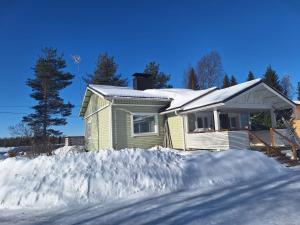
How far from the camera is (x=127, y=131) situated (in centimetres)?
1691

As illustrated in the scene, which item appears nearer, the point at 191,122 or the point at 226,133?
the point at 226,133

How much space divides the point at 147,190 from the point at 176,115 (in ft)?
30.8

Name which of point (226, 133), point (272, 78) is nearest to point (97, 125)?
point (226, 133)

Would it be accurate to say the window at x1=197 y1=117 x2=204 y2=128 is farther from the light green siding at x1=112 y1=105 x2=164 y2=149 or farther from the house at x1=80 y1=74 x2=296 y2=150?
the light green siding at x1=112 y1=105 x2=164 y2=149

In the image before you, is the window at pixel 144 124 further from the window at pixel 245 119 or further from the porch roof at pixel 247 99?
the window at pixel 245 119

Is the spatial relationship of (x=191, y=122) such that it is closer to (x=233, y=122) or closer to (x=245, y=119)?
(x=233, y=122)

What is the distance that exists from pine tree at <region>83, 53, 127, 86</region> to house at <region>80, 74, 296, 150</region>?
21353mm

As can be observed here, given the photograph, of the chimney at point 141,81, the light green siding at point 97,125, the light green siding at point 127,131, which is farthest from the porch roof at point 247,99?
the chimney at point 141,81

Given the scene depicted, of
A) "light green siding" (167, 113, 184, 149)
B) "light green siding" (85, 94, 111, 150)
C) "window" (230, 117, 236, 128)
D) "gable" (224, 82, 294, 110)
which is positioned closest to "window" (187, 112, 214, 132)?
"light green siding" (167, 113, 184, 149)

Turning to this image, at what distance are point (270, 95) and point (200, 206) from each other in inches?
474

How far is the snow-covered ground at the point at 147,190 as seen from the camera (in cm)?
589

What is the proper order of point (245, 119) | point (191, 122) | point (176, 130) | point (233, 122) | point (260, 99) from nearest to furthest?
point (260, 99) → point (176, 130) → point (191, 122) → point (233, 122) → point (245, 119)

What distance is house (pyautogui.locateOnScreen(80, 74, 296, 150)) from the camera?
15.1 metres

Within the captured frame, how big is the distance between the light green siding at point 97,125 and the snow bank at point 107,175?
7889mm
